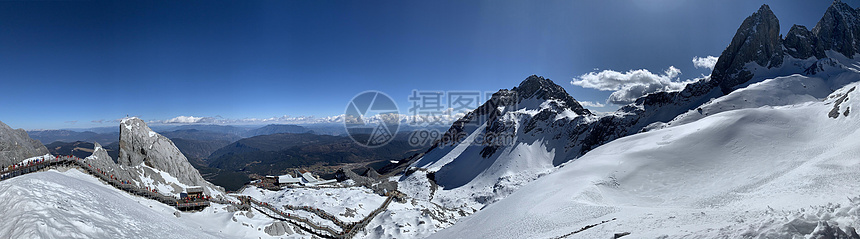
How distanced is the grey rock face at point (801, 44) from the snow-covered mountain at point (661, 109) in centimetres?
22

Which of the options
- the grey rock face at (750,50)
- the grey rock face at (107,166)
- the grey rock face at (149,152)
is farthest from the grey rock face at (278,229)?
the grey rock face at (750,50)

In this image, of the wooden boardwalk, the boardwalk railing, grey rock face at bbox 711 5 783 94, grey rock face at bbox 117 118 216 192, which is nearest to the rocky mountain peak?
grey rock face at bbox 711 5 783 94

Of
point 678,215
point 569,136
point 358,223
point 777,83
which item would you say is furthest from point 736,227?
point 777,83

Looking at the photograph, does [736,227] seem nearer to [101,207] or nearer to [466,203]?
[101,207]

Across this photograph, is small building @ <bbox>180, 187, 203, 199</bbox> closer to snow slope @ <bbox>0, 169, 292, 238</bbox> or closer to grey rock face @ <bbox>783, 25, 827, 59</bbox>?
snow slope @ <bbox>0, 169, 292, 238</bbox>

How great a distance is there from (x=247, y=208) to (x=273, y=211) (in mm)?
4416

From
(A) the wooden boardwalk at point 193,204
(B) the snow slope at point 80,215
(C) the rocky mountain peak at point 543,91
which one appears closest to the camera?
(B) the snow slope at point 80,215

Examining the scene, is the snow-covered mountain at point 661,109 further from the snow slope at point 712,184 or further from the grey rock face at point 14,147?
the grey rock face at point 14,147

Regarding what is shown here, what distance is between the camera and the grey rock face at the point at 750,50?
9525 cm

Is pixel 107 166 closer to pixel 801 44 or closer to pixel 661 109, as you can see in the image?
pixel 661 109

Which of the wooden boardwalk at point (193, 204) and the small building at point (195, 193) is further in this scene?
the small building at point (195, 193)

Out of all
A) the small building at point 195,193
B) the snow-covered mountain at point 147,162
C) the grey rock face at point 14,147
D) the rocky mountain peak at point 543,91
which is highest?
the rocky mountain peak at point 543,91

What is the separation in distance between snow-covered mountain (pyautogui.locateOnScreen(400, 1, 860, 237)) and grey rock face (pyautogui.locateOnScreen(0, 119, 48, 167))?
205ft

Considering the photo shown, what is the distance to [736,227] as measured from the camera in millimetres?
11680
